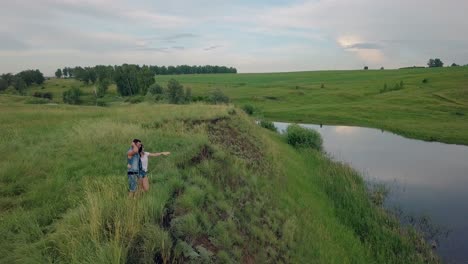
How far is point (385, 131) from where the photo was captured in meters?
51.5

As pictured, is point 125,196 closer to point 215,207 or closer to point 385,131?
point 215,207

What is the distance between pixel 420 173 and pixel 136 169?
27.4 metres

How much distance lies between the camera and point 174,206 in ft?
30.7

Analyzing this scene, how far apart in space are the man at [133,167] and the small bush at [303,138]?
2669cm

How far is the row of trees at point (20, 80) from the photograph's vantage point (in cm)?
11075

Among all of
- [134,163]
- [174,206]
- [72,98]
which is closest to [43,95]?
[72,98]

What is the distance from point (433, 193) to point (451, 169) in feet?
28.9

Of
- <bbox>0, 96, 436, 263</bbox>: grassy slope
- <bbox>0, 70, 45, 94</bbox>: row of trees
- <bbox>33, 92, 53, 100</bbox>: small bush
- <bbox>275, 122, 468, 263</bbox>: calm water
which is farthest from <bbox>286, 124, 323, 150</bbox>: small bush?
<bbox>0, 70, 45, 94</bbox>: row of trees

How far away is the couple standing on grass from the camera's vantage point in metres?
8.92

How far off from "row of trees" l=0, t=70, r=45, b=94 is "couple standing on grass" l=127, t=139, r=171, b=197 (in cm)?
12101

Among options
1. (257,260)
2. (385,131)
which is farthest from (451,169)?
(257,260)

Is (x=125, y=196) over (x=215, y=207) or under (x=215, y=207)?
over

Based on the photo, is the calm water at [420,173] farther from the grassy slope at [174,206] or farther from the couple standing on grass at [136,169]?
the couple standing on grass at [136,169]

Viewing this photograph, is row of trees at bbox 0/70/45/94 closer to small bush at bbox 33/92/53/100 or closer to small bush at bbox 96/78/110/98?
small bush at bbox 33/92/53/100
